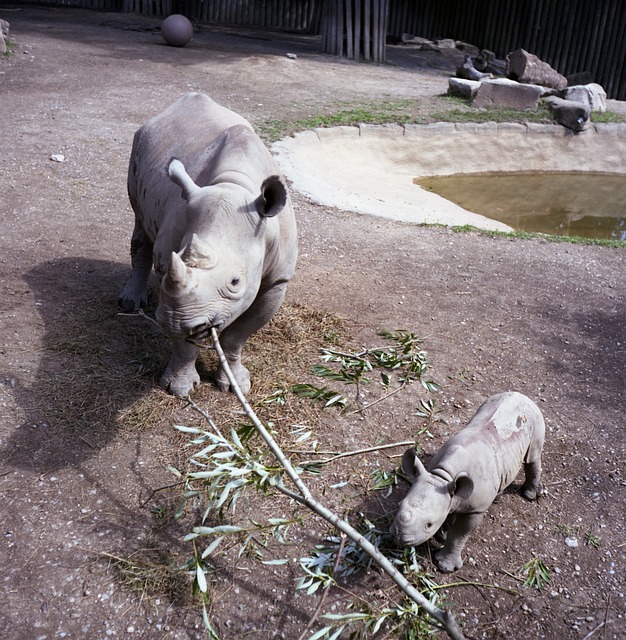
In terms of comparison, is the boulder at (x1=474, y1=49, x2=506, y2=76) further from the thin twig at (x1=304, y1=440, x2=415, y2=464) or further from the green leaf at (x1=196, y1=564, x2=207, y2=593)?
the green leaf at (x1=196, y1=564, x2=207, y2=593)

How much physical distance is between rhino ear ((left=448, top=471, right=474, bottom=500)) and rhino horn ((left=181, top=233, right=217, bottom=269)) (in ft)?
4.61

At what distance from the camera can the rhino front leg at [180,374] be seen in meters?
4.26

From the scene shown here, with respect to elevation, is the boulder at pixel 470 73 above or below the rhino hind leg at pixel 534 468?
above

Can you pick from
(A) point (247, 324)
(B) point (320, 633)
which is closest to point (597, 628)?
(B) point (320, 633)

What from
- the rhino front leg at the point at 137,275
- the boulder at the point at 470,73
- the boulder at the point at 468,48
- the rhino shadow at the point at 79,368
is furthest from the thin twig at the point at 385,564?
the boulder at the point at 468,48

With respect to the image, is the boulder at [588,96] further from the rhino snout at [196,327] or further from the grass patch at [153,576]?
the grass patch at [153,576]

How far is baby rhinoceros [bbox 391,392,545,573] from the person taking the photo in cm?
313

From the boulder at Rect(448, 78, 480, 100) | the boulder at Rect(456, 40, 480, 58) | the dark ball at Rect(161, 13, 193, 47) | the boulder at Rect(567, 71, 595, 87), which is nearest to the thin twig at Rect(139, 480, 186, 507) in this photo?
the boulder at Rect(448, 78, 480, 100)

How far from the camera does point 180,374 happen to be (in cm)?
432

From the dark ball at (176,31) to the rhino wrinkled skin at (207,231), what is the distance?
1071 cm

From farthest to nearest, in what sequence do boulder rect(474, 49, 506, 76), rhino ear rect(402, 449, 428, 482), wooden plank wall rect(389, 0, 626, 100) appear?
1. wooden plank wall rect(389, 0, 626, 100)
2. boulder rect(474, 49, 506, 76)
3. rhino ear rect(402, 449, 428, 482)

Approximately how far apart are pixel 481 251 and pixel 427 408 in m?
3.19

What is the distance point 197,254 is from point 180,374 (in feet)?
4.28

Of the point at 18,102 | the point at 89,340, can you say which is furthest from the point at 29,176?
the point at 89,340
